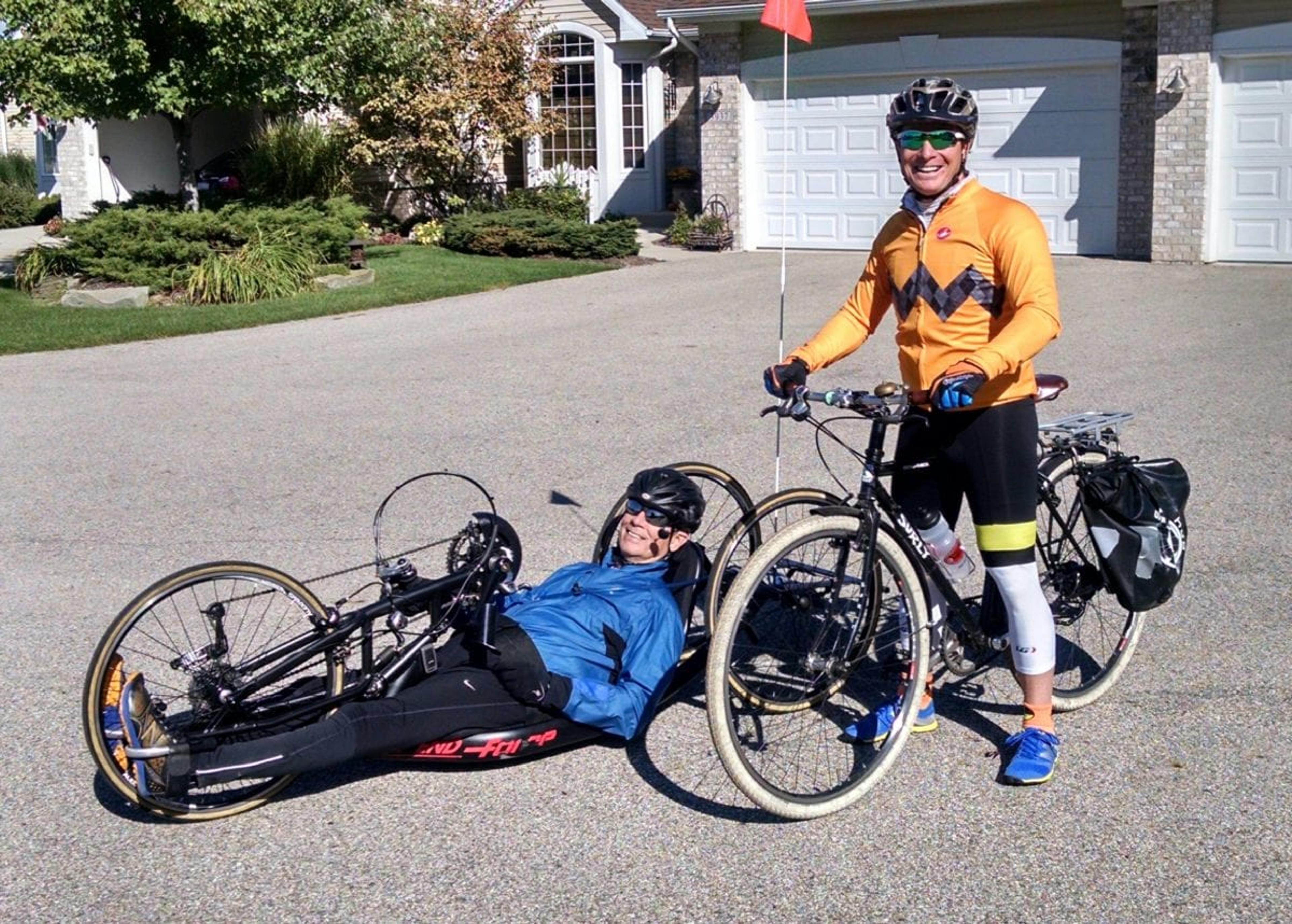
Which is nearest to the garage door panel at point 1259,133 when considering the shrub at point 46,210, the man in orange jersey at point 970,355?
the man in orange jersey at point 970,355

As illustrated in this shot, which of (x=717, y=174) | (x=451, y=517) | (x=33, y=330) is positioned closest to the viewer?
(x=451, y=517)

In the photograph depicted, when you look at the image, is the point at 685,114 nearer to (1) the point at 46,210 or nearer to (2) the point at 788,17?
(1) the point at 46,210

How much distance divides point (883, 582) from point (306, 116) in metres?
22.2

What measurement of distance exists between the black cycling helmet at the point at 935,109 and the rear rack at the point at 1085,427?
110 cm

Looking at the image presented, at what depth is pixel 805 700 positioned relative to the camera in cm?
447

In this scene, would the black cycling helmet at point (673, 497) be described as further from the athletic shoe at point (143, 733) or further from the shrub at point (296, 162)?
the shrub at point (296, 162)

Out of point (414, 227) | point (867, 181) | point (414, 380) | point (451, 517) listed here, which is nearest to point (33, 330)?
point (414, 380)

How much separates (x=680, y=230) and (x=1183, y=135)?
23.7 feet

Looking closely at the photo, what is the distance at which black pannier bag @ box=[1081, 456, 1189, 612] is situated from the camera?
4500 mm

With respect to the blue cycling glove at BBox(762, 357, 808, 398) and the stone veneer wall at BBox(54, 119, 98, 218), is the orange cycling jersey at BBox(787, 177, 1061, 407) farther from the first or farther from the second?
the stone veneer wall at BBox(54, 119, 98, 218)

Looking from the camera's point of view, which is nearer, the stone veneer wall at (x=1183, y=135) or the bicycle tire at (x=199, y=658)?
the bicycle tire at (x=199, y=658)

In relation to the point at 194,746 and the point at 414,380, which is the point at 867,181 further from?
the point at 194,746

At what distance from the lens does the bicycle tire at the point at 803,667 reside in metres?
3.88

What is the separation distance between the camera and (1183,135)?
18078mm
